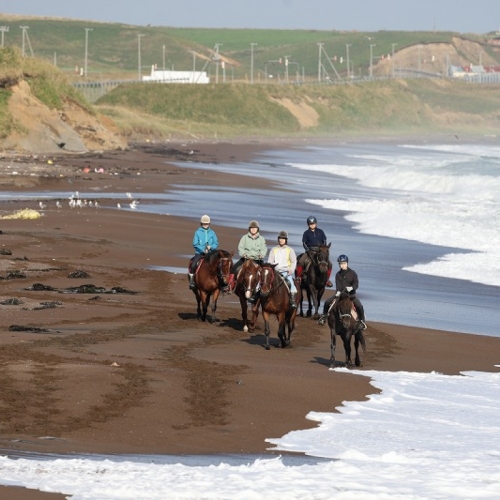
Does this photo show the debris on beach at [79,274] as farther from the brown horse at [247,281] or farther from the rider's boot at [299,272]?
the brown horse at [247,281]

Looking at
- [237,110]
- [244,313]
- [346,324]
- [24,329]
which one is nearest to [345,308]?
[346,324]

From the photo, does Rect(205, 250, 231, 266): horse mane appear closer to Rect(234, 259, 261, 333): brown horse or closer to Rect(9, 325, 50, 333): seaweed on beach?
Rect(234, 259, 261, 333): brown horse

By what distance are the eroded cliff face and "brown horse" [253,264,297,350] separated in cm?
4757

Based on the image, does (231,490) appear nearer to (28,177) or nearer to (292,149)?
(28,177)

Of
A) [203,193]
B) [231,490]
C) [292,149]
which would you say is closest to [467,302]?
[231,490]

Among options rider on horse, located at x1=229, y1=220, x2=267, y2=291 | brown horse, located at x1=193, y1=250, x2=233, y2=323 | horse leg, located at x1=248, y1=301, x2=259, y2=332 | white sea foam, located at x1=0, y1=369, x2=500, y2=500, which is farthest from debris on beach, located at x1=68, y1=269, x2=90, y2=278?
white sea foam, located at x1=0, y1=369, x2=500, y2=500

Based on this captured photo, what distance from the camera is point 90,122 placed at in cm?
7769

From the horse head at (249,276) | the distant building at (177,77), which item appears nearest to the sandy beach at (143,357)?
the horse head at (249,276)

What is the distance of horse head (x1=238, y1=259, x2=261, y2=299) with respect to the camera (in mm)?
20027

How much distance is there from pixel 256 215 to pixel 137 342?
2280 cm

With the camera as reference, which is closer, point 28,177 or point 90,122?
point 28,177

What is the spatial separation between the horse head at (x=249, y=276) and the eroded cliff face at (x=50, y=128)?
47.1 meters

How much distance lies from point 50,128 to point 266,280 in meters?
52.7

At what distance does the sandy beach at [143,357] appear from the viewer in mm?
13094
